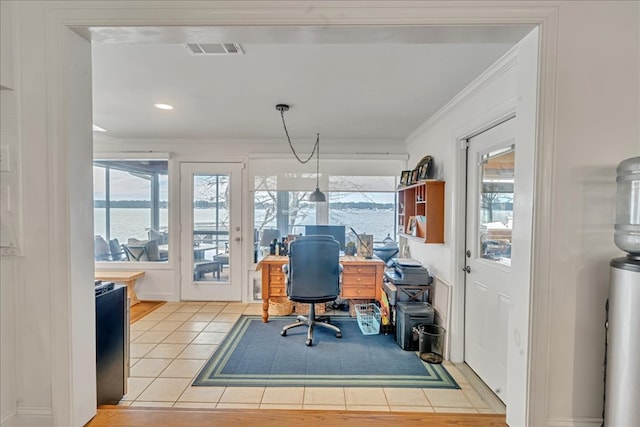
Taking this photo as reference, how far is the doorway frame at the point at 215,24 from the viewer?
108cm

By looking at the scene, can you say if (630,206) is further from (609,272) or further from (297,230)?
(297,230)

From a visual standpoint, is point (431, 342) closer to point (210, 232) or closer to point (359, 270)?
point (359, 270)

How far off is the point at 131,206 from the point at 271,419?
4.13 meters

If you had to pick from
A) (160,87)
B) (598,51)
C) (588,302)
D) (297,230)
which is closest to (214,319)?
(297,230)

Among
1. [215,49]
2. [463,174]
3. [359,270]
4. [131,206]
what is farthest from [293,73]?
[131,206]

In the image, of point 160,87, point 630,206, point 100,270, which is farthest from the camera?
point 100,270

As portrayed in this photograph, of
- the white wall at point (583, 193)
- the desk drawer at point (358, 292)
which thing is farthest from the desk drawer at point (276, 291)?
the white wall at point (583, 193)

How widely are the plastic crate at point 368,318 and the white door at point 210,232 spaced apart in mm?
1806

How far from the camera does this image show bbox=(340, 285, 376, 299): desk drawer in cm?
367

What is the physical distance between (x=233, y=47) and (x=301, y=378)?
2409mm

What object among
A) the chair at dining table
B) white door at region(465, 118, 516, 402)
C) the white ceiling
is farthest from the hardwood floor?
the chair at dining table

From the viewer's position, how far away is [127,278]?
13.4 ft

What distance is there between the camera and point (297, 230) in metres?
4.43

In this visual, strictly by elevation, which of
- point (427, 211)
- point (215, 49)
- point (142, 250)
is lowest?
point (142, 250)
